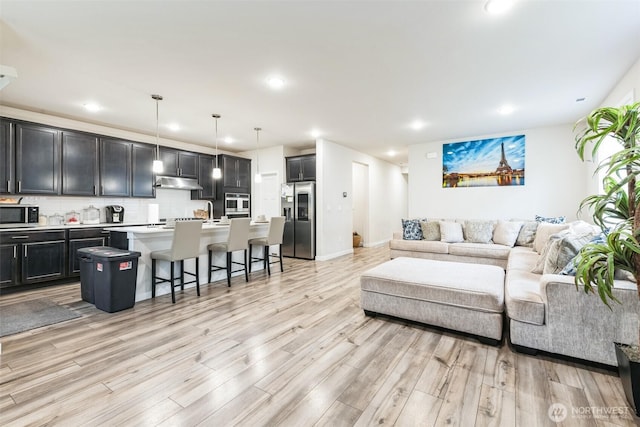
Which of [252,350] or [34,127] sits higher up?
[34,127]

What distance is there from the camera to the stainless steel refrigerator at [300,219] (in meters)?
6.18

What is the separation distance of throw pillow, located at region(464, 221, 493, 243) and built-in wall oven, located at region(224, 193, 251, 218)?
4.93 metres

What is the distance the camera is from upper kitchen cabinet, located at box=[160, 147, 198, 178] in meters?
5.74

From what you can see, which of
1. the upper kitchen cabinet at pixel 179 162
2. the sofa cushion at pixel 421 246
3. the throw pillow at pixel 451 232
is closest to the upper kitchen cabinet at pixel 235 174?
the upper kitchen cabinet at pixel 179 162

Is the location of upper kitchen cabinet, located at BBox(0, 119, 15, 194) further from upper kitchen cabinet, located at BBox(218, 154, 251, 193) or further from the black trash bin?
upper kitchen cabinet, located at BBox(218, 154, 251, 193)

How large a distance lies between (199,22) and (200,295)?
10.0 ft

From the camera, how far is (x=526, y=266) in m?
3.24

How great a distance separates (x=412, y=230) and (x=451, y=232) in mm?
688

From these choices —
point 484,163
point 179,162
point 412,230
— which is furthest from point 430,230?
point 179,162

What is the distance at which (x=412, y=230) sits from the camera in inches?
216

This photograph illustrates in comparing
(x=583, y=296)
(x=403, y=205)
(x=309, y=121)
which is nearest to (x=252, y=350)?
(x=583, y=296)

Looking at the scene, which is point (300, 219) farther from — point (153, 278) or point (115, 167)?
point (115, 167)

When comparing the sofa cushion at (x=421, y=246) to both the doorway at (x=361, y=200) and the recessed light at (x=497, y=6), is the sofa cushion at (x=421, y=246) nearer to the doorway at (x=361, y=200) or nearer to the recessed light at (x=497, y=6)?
the doorway at (x=361, y=200)

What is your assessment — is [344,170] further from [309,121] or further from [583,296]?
[583,296]
